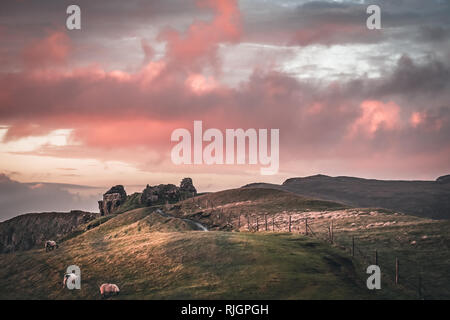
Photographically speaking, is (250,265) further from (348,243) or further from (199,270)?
(348,243)

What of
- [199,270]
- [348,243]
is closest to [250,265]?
[199,270]

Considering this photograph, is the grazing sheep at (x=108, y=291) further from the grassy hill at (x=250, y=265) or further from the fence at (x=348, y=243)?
the fence at (x=348, y=243)

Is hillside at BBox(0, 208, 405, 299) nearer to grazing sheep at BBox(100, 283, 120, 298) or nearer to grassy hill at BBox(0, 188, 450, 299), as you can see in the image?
grassy hill at BBox(0, 188, 450, 299)

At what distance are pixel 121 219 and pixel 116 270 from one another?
93.9 meters

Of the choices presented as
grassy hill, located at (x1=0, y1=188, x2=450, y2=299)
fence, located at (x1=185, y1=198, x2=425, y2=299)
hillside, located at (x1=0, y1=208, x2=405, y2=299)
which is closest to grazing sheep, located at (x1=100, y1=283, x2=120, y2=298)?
hillside, located at (x1=0, y1=208, x2=405, y2=299)

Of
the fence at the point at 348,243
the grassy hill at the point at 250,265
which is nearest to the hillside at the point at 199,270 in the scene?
the grassy hill at the point at 250,265

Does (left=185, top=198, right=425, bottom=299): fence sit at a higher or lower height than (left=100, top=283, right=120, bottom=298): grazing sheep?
higher

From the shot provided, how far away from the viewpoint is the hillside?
58000mm

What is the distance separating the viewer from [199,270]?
2709 inches

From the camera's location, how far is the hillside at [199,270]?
190ft

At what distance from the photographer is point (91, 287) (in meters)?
69.2

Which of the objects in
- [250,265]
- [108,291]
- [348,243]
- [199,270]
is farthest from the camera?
[348,243]

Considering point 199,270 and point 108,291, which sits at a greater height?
point 199,270
